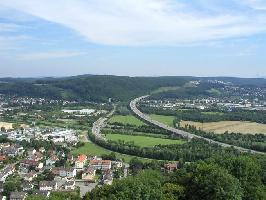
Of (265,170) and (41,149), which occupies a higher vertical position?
(265,170)

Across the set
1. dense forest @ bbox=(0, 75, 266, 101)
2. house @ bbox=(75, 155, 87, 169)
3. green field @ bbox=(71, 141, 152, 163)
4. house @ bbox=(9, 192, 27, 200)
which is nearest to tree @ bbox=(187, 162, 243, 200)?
house @ bbox=(9, 192, 27, 200)

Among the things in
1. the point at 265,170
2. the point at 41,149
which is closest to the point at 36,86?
the point at 41,149

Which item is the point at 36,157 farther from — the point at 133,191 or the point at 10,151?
the point at 133,191

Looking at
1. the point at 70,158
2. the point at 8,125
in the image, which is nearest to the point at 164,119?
the point at 8,125

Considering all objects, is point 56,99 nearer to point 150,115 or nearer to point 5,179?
point 150,115

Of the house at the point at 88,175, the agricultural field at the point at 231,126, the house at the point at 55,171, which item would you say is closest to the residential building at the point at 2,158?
the house at the point at 55,171

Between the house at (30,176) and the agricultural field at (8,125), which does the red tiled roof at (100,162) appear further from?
the agricultural field at (8,125)
